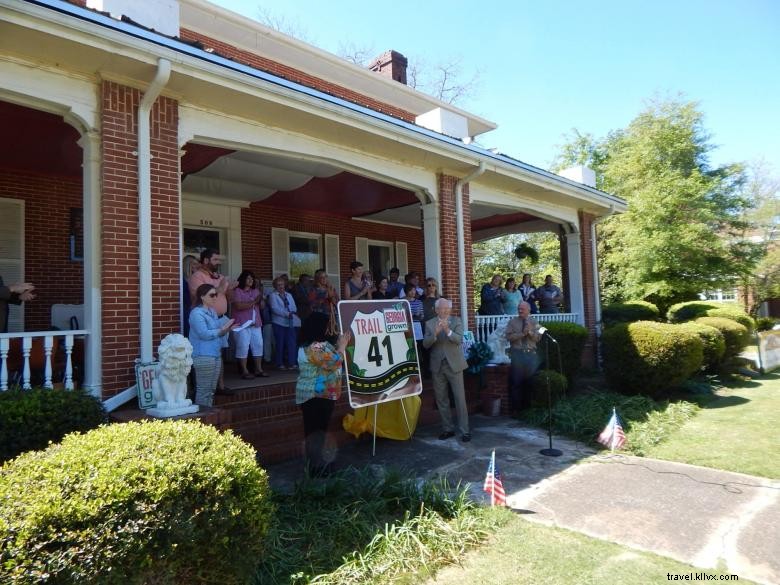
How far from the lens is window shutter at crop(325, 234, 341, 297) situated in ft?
38.1

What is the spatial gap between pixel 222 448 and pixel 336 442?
342cm

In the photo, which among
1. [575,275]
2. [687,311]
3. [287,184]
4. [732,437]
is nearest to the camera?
[732,437]

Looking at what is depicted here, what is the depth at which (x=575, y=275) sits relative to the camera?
12031 millimetres

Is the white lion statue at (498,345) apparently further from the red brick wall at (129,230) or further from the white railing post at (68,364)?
the white railing post at (68,364)

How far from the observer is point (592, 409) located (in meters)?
7.63

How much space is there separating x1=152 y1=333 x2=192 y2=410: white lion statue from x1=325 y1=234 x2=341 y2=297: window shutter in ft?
23.2

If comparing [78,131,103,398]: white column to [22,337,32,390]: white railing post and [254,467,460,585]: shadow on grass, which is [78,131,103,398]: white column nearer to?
[22,337,32,390]: white railing post

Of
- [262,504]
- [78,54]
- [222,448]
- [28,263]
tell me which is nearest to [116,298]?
[78,54]

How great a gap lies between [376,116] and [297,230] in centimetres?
477

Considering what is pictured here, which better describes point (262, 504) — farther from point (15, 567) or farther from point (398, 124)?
point (398, 124)

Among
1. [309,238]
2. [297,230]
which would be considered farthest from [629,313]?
[297,230]

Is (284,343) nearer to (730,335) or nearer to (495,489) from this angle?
(495,489)

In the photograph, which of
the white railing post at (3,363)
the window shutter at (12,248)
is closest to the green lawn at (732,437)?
the white railing post at (3,363)

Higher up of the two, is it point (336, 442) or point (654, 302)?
point (654, 302)
